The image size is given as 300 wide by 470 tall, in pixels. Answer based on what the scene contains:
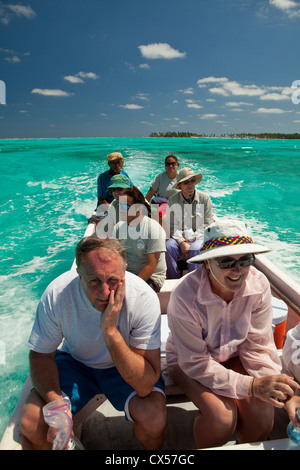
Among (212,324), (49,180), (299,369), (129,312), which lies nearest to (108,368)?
(129,312)

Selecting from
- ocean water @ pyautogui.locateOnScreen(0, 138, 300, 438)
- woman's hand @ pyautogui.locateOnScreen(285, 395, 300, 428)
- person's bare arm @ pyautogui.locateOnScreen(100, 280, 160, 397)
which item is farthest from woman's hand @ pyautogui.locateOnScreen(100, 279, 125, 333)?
ocean water @ pyautogui.locateOnScreen(0, 138, 300, 438)

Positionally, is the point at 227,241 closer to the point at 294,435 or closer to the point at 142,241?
the point at 294,435

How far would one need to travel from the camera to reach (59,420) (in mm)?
1195

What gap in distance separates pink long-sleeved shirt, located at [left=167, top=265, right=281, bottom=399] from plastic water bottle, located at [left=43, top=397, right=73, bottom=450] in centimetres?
56

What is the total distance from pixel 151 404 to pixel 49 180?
45.8 ft

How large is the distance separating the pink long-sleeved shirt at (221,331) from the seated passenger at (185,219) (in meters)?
1.67

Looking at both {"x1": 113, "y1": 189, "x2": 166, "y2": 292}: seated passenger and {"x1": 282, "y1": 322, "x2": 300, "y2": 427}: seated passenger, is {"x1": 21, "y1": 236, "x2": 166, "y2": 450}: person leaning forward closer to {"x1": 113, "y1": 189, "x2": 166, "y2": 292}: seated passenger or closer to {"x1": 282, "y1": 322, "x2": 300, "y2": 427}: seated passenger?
{"x1": 282, "y1": 322, "x2": 300, "y2": 427}: seated passenger

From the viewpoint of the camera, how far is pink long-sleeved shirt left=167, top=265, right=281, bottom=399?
51.7 inches

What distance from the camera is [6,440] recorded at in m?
1.19

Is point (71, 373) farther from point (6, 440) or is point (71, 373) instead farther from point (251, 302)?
point (251, 302)

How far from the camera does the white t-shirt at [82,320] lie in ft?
4.30

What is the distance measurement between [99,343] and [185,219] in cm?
213

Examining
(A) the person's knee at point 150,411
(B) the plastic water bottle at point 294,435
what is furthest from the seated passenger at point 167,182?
(B) the plastic water bottle at point 294,435

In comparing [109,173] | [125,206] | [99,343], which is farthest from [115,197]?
[99,343]
